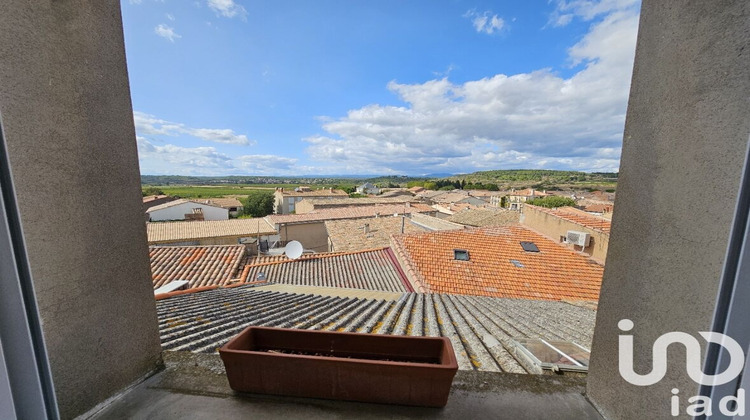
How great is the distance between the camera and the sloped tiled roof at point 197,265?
10.5 meters

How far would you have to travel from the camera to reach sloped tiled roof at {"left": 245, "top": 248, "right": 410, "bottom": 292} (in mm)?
8969

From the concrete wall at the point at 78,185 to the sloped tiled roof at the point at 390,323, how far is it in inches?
31.5

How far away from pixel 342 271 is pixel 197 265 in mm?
6279

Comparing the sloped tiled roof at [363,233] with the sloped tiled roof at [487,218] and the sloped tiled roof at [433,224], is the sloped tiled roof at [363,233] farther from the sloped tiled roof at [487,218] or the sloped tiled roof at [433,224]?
the sloped tiled roof at [487,218]

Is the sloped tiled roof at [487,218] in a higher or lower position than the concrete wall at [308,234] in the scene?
higher

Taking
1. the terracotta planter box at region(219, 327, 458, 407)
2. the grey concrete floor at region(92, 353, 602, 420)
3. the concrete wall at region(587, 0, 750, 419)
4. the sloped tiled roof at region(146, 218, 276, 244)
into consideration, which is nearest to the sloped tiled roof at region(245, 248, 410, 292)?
the grey concrete floor at region(92, 353, 602, 420)

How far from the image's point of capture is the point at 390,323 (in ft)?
10.8

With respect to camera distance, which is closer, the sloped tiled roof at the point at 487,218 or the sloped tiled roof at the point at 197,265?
the sloped tiled roof at the point at 197,265

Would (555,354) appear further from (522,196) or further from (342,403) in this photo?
(522,196)

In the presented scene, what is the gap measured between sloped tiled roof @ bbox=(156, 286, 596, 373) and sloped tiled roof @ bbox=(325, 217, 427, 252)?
999 cm

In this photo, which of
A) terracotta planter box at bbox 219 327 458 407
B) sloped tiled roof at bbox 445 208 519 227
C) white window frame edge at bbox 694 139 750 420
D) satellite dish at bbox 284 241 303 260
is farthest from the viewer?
sloped tiled roof at bbox 445 208 519 227

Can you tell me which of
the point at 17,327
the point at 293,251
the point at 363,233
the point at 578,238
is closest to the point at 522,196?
the point at 363,233

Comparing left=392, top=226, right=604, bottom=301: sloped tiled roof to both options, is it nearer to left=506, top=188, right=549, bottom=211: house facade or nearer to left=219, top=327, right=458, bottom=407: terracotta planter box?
left=219, top=327, right=458, bottom=407: terracotta planter box

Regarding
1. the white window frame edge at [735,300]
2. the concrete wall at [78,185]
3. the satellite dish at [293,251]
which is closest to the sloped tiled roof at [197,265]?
the satellite dish at [293,251]
